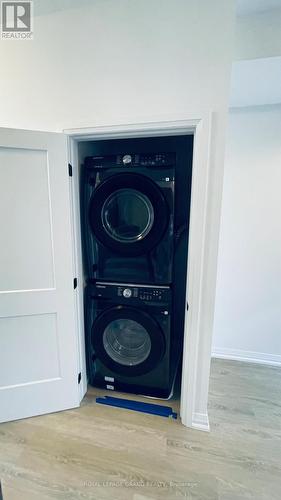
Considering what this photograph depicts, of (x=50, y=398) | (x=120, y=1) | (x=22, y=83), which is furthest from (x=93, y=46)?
(x=50, y=398)

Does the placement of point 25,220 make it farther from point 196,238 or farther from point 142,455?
point 142,455

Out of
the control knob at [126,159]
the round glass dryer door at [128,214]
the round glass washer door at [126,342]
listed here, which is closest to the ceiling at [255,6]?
the control knob at [126,159]

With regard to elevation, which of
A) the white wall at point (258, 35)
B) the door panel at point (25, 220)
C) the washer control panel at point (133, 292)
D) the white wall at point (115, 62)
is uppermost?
the white wall at point (258, 35)

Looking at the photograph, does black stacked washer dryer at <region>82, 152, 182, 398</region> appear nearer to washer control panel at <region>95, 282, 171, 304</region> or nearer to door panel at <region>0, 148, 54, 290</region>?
washer control panel at <region>95, 282, 171, 304</region>

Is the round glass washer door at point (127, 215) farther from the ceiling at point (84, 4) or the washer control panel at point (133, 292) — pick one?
the ceiling at point (84, 4)

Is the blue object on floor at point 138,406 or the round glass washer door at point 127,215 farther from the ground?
the round glass washer door at point 127,215

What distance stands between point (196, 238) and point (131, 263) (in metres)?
0.54

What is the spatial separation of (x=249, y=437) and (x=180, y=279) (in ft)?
4.31

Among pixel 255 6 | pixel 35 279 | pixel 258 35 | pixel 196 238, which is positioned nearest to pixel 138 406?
pixel 35 279

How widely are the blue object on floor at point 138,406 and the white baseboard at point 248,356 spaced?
0.90 meters

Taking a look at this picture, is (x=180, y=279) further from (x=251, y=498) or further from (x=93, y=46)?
(x=93, y=46)

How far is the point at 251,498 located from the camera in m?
1.22

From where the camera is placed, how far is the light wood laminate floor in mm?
1257

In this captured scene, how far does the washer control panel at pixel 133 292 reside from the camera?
5.44 feet
